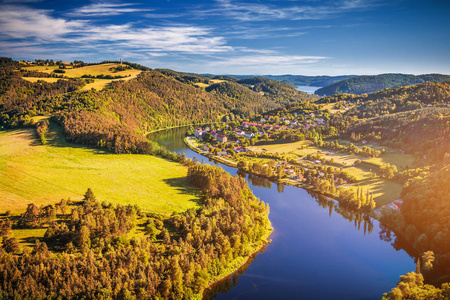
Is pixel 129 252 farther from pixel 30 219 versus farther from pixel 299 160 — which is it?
pixel 299 160

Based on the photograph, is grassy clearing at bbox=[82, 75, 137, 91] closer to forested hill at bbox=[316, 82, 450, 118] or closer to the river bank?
the river bank

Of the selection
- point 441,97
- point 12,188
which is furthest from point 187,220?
point 441,97

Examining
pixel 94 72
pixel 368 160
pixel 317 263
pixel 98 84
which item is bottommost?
pixel 317 263

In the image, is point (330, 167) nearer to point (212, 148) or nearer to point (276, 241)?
point (276, 241)

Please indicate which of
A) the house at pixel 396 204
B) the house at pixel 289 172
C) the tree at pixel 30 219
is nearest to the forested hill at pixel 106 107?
the tree at pixel 30 219

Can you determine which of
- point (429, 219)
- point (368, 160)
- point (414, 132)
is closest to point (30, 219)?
point (429, 219)

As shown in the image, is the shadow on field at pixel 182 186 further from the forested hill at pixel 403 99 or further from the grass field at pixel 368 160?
the forested hill at pixel 403 99
